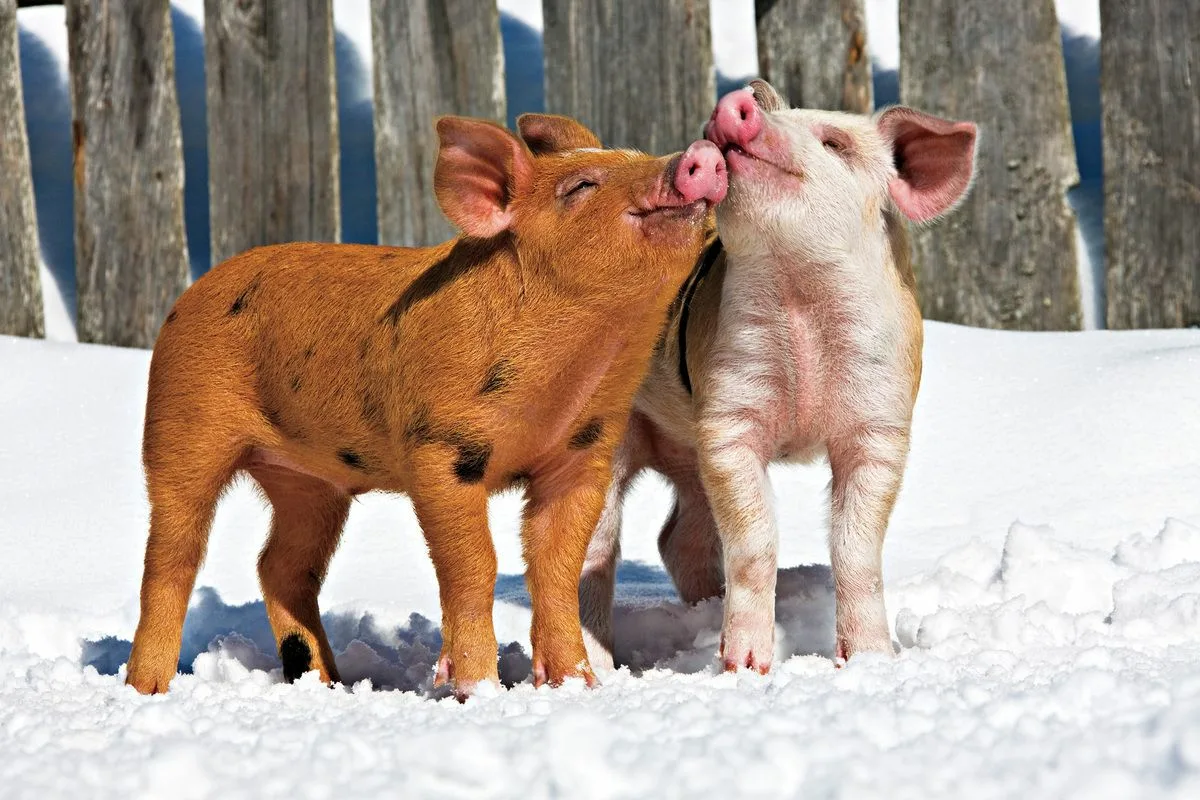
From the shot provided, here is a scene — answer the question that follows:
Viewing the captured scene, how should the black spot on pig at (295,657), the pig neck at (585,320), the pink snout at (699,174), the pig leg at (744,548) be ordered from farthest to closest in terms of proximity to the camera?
1. the black spot on pig at (295,657)
2. the pig leg at (744,548)
3. the pig neck at (585,320)
4. the pink snout at (699,174)

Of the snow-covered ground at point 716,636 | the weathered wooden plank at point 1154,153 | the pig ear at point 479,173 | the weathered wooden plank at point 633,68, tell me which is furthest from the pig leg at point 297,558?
the weathered wooden plank at point 1154,153

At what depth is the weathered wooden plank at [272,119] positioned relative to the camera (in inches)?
226

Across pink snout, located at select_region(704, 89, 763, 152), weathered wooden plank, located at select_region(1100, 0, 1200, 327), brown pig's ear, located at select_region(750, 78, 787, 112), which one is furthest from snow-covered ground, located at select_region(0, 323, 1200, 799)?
brown pig's ear, located at select_region(750, 78, 787, 112)

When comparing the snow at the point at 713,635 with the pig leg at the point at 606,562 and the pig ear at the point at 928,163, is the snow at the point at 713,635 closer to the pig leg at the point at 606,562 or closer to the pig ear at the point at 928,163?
the pig leg at the point at 606,562

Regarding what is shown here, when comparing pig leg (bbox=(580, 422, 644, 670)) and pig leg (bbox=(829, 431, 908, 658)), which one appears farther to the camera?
pig leg (bbox=(580, 422, 644, 670))

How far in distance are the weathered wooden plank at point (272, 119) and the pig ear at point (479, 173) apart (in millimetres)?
3170

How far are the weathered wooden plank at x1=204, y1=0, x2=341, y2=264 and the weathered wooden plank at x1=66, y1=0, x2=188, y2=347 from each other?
0.17m

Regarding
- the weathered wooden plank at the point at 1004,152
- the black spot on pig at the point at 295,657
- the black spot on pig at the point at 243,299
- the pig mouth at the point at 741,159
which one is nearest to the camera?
the pig mouth at the point at 741,159

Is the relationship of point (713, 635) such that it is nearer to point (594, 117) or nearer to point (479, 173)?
point (479, 173)

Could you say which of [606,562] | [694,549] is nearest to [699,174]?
[606,562]

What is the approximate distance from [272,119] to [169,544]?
320 cm

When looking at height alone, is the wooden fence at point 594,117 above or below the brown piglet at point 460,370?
above

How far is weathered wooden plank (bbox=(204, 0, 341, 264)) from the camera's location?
5.75m

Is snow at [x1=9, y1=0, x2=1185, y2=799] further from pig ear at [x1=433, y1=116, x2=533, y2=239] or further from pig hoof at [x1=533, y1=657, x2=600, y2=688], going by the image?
pig ear at [x1=433, y1=116, x2=533, y2=239]
